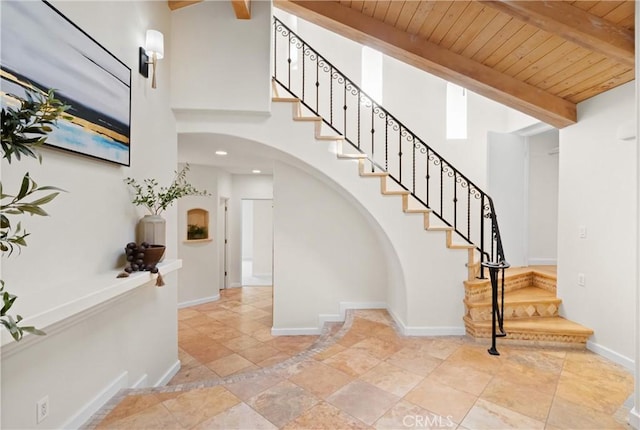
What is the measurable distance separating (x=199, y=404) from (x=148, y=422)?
31cm

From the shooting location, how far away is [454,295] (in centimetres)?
317

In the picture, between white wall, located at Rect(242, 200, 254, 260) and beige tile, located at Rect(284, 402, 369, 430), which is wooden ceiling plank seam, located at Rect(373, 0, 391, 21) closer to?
beige tile, located at Rect(284, 402, 369, 430)

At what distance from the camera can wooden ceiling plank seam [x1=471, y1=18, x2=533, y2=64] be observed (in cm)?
232

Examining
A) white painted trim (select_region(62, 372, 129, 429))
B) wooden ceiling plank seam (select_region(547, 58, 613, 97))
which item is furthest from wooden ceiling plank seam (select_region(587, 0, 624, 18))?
white painted trim (select_region(62, 372, 129, 429))

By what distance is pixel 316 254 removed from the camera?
4016 mm

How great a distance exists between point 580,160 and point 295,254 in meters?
3.54

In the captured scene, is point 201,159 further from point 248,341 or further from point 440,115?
point 440,115

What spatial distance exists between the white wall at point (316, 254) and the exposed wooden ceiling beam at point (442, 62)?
1.84 meters

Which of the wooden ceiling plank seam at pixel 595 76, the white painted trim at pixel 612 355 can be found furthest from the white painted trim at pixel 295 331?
the wooden ceiling plank seam at pixel 595 76

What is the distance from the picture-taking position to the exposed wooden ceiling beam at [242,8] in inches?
107

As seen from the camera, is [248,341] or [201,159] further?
[201,159]

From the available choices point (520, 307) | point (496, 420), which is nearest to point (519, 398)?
point (496, 420)

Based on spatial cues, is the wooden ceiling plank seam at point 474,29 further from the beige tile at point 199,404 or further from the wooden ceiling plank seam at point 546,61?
the beige tile at point 199,404

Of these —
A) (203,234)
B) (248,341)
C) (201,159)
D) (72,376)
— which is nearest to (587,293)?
(248,341)
